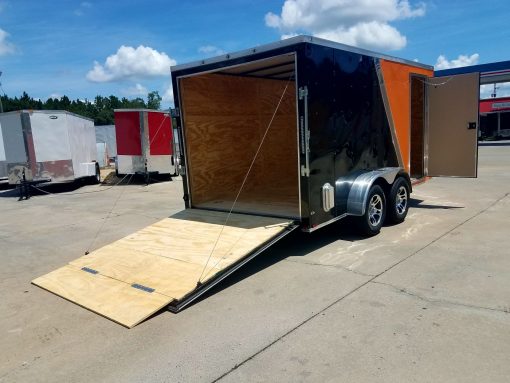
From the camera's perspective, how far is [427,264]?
4.88m

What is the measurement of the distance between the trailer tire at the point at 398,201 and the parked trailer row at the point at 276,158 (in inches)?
0.8

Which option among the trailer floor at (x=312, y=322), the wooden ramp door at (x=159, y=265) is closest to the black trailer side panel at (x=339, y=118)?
the wooden ramp door at (x=159, y=265)

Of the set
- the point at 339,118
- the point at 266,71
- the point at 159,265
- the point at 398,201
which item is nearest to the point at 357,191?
the point at 339,118

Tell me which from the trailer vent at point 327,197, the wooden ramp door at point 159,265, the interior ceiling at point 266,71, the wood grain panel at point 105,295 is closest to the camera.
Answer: the wood grain panel at point 105,295

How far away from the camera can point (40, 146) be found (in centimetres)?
1313

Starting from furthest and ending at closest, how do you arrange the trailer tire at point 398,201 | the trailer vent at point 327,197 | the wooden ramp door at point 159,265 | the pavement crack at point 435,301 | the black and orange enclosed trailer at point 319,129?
the trailer tire at point 398,201 → the trailer vent at point 327,197 → the black and orange enclosed trailer at point 319,129 → the wooden ramp door at point 159,265 → the pavement crack at point 435,301

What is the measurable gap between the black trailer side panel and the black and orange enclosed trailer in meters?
0.01

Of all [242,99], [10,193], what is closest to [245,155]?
[242,99]

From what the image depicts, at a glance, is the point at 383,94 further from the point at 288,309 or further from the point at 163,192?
the point at 163,192

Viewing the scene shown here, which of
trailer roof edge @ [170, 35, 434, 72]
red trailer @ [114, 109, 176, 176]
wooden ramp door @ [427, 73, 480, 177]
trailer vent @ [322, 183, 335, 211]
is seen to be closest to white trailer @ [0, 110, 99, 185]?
red trailer @ [114, 109, 176, 176]

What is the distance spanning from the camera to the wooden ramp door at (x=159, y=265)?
4.11 m

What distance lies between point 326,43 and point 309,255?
9.28ft

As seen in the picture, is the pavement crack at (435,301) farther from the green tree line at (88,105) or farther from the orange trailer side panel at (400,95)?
the green tree line at (88,105)

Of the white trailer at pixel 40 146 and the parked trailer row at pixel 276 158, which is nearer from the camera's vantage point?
the parked trailer row at pixel 276 158
